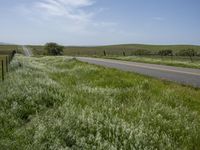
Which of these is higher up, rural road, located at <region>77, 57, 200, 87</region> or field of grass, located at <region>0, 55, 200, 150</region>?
field of grass, located at <region>0, 55, 200, 150</region>

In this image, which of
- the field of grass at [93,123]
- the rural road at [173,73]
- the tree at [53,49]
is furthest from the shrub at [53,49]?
the field of grass at [93,123]

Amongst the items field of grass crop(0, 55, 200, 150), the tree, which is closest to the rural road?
field of grass crop(0, 55, 200, 150)

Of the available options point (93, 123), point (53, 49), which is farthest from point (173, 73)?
point (53, 49)

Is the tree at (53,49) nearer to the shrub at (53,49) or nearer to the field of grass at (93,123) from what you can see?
the shrub at (53,49)

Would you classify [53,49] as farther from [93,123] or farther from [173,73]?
[93,123]

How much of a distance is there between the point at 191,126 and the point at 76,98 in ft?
10.7

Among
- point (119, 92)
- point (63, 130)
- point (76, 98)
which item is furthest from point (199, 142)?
point (119, 92)

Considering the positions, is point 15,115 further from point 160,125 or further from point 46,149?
point 160,125

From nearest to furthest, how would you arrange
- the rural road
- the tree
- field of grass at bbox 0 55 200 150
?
field of grass at bbox 0 55 200 150
the rural road
the tree

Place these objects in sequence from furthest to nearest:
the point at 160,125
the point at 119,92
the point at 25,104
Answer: the point at 119,92, the point at 25,104, the point at 160,125

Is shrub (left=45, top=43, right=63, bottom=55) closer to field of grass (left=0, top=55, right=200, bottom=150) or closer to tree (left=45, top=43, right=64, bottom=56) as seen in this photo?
tree (left=45, top=43, right=64, bottom=56)

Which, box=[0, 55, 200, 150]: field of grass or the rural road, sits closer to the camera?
box=[0, 55, 200, 150]: field of grass

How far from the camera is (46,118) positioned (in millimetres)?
6660

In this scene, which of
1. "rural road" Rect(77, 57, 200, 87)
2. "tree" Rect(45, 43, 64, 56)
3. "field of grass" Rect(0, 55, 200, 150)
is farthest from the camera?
"tree" Rect(45, 43, 64, 56)
